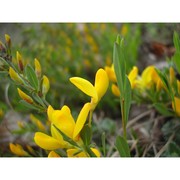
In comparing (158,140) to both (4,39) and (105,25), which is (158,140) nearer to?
(4,39)

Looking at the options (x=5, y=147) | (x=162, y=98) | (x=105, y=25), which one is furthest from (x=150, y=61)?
(x=5, y=147)

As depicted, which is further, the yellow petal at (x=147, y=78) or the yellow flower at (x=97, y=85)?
the yellow petal at (x=147, y=78)

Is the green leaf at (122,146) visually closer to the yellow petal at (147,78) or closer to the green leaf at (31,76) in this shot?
the green leaf at (31,76)

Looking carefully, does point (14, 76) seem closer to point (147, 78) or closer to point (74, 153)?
point (74, 153)

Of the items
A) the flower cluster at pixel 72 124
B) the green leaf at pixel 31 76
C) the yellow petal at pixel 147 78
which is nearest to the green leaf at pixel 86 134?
the flower cluster at pixel 72 124

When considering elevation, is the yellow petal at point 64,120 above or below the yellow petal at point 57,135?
above

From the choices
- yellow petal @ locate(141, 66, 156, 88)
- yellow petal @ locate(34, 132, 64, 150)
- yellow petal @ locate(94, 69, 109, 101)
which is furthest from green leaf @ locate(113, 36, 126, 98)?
yellow petal @ locate(141, 66, 156, 88)

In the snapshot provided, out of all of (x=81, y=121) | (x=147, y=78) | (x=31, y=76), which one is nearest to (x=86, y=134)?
(x=81, y=121)
